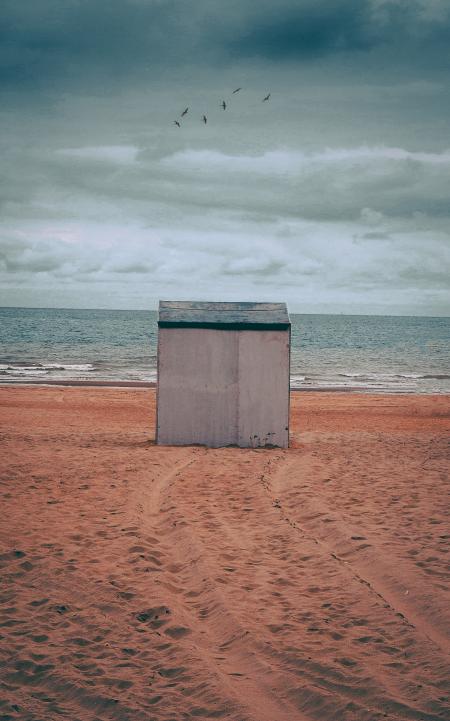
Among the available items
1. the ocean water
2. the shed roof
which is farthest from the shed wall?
the ocean water

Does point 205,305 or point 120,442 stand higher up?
point 205,305

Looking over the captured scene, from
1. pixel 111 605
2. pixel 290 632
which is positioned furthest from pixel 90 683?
pixel 290 632

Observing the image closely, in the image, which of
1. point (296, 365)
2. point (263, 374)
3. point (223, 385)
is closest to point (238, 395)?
point (223, 385)

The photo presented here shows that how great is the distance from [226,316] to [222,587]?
660cm

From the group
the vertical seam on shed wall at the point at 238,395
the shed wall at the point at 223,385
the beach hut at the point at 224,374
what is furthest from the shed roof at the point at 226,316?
the vertical seam on shed wall at the point at 238,395

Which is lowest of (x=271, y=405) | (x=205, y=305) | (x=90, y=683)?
(x=90, y=683)

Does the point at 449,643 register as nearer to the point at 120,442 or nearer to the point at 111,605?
the point at 111,605

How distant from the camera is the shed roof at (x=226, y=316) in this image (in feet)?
36.4

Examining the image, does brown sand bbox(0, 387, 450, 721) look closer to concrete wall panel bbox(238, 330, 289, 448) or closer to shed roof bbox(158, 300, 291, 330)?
concrete wall panel bbox(238, 330, 289, 448)

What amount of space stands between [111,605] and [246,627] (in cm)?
115

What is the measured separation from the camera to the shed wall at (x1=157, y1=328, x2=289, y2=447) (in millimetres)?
11133

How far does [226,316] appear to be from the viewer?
1123 cm

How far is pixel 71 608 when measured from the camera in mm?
4828

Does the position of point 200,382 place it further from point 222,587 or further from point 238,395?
point 222,587
